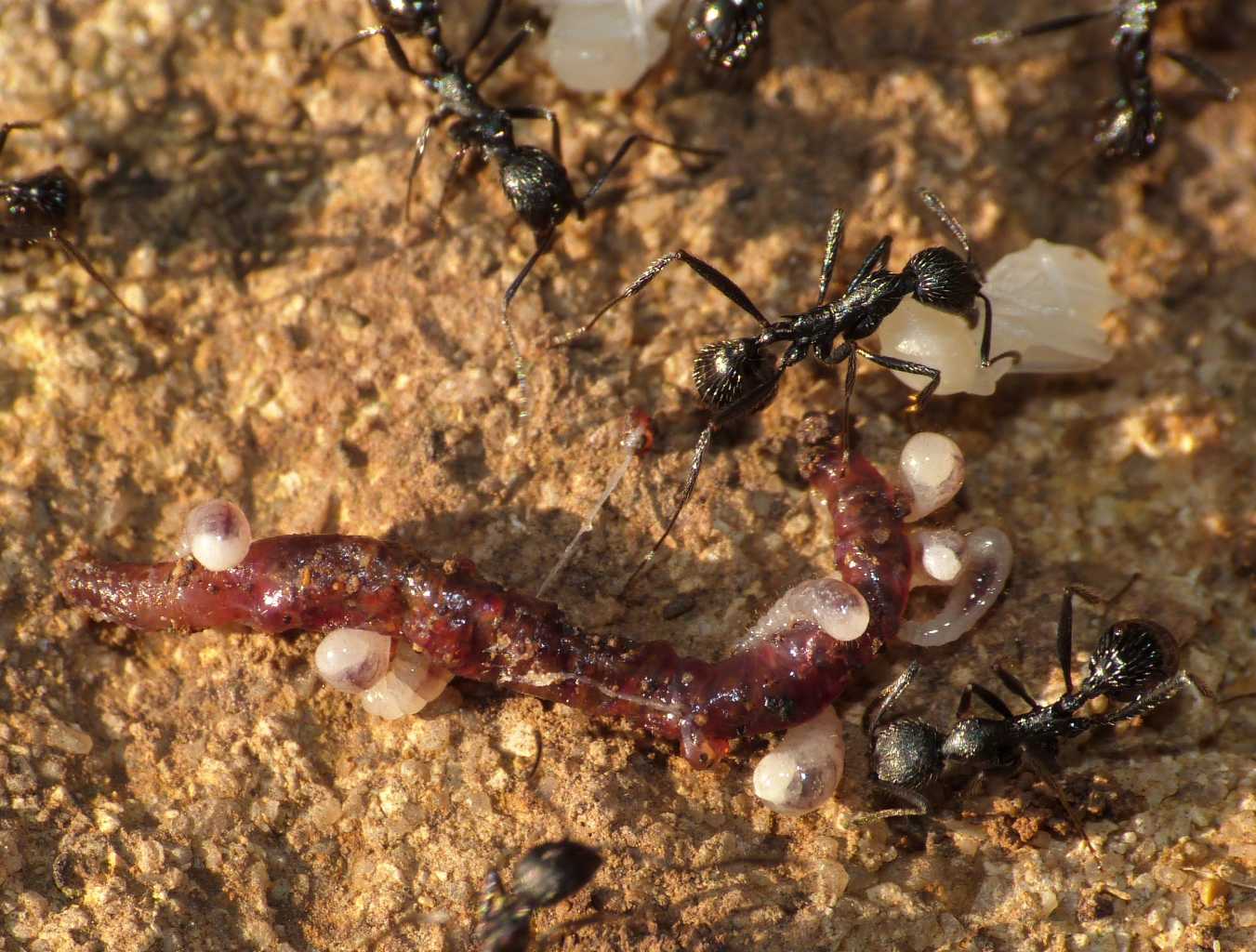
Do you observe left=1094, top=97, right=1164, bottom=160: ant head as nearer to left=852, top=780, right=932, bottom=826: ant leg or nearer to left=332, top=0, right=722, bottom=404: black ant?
left=332, top=0, right=722, bottom=404: black ant

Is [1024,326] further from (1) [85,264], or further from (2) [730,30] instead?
(1) [85,264]

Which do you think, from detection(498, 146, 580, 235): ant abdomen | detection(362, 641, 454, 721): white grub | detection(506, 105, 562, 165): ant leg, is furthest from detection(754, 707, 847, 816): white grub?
detection(506, 105, 562, 165): ant leg

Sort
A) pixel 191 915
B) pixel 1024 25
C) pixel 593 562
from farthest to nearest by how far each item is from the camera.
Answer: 1. pixel 1024 25
2. pixel 593 562
3. pixel 191 915

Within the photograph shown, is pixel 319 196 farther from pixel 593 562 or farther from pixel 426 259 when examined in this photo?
pixel 593 562

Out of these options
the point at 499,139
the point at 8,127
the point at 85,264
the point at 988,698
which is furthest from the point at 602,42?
the point at 988,698

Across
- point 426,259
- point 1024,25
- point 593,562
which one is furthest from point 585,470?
point 1024,25

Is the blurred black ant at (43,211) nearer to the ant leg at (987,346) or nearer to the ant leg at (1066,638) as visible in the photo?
the ant leg at (987,346)

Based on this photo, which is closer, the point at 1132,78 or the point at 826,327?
the point at 826,327
